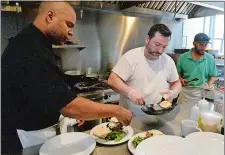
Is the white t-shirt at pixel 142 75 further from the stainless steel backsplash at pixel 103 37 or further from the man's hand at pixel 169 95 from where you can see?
the stainless steel backsplash at pixel 103 37

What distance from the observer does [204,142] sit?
0.88 m

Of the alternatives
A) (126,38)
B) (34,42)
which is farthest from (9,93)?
(126,38)

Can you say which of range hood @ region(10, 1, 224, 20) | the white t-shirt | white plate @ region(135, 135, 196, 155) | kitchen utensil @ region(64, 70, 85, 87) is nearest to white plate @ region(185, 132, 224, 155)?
white plate @ region(135, 135, 196, 155)

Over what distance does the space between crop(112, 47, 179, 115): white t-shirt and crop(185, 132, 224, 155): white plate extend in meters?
0.70

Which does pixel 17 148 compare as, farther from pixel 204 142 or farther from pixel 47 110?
pixel 204 142

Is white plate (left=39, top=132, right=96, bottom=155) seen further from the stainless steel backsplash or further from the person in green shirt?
the stainless steel backsplash

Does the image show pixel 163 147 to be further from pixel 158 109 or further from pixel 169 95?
pixel 169 95

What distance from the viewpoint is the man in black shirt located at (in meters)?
0.82

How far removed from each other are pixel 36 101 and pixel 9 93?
0.49 feet

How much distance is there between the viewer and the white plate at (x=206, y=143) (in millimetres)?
834

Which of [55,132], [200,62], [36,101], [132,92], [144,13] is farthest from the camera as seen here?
[144,13]

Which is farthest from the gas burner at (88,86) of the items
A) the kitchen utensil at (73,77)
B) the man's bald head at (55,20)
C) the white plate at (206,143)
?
the white plate at (206,143)

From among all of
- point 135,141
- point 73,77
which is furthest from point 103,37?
point 135,141

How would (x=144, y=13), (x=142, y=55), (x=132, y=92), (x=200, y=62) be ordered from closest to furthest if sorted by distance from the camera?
1. (x=132, y=92)
2. (x=142, y=55)
3. (x=200, y=62)
4. (x=144, y=13)
